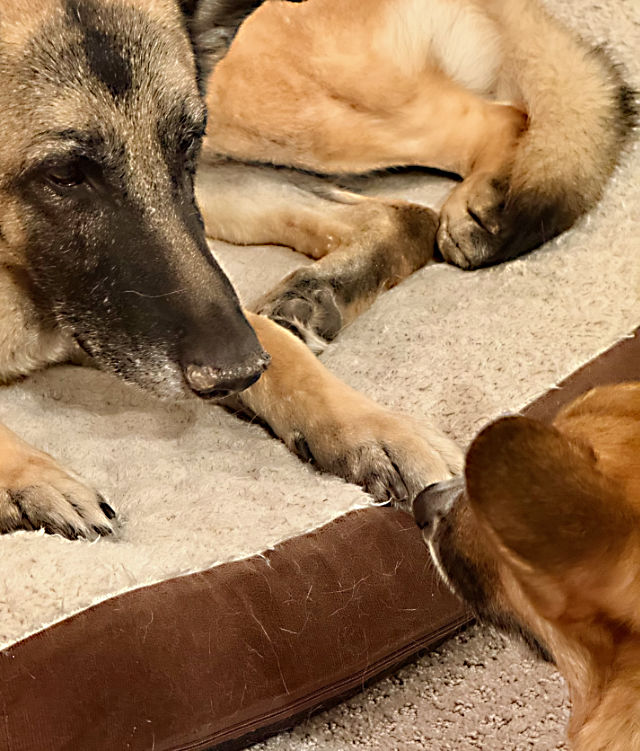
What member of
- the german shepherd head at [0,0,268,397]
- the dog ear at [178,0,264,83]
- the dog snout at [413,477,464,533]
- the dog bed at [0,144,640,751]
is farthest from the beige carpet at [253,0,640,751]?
the dog ear at [178,0,264,83]

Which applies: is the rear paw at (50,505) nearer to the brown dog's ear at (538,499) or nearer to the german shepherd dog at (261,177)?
the german shepherd dog at (261,177)

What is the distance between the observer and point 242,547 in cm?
113

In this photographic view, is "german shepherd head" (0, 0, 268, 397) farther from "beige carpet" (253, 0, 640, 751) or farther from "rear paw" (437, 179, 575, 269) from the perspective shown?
"rear paw" (437, 179, 575, 269)

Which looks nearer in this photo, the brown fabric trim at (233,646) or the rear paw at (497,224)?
the brown fabric trim at (233,646)

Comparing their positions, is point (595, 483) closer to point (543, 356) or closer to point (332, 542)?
point (332, 542)

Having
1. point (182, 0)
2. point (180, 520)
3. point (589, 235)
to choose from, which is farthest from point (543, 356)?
point (182, 0)

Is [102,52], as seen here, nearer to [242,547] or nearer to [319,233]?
[242,547]

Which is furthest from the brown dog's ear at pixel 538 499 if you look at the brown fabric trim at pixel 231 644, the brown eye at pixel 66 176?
the brown eye at pixel 66 176

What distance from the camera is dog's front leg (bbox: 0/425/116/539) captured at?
110 centimetres

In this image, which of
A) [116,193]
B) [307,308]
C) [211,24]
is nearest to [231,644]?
[116,193]

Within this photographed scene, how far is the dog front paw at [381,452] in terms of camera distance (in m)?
1.22

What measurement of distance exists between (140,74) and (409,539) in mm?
703

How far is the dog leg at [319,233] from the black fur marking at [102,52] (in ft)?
1.74

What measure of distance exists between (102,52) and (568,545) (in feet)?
2.79
